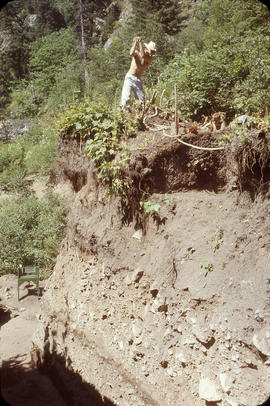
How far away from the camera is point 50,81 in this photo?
107ft

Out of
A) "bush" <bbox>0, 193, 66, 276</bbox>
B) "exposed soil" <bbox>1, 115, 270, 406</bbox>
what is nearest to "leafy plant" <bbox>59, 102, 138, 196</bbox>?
"exposed soil" <bbox>1, 115, 270, 406</bbox>

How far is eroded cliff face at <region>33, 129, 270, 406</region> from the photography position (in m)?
4.04

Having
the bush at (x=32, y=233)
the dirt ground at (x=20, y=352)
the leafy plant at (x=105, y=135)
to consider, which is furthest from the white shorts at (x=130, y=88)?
the bush at (x=32, y=233)

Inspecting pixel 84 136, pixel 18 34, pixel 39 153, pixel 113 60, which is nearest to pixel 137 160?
pixel 84 136

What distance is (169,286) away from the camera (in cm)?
494

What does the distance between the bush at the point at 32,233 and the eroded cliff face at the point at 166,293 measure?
4.59m

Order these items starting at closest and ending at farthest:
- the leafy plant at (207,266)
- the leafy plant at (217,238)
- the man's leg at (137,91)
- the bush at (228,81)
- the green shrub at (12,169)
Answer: the leafy plant at (207,266) → the leafy plant at (217,238) → the man's leg at (137,91) → the bush at (228,81) → the green shrub at (12,169)

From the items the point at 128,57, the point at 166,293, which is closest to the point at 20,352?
the point at 166,293

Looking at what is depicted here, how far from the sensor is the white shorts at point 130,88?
762 centimetres

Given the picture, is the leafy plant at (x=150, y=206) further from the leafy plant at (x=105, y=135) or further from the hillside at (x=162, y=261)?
the leafy plant at (x=105, y=135)

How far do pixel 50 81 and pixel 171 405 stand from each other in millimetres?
33351

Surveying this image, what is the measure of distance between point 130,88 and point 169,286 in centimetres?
497

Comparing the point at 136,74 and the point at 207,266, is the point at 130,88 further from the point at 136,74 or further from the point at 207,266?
the point at 207,266

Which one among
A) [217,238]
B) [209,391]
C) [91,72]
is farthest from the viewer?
[91,72]
